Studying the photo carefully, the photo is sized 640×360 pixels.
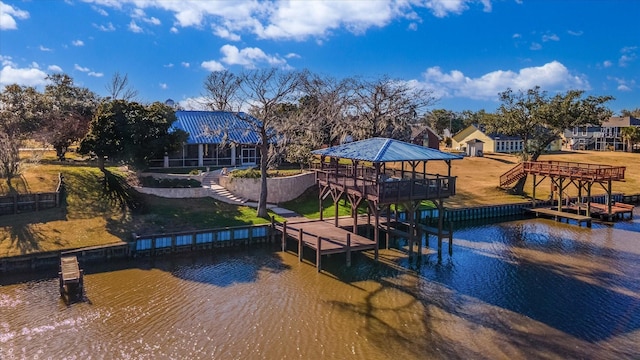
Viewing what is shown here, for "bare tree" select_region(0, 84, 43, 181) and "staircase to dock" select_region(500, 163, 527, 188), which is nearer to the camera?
"bare tree" select_region(0, 84, 43, 181)

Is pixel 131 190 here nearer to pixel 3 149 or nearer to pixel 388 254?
pixel 3 149

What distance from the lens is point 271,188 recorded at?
124 ft

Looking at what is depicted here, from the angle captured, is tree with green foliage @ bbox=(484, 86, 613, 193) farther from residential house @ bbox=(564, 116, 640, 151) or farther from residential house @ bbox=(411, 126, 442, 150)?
residential house @ bbox=(564, 116, 640, 151)

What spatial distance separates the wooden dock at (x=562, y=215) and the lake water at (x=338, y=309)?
7.74 m

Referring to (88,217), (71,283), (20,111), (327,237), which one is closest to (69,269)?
(71,283)

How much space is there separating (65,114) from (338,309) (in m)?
36.0

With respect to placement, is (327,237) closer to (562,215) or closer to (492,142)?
(562,215)

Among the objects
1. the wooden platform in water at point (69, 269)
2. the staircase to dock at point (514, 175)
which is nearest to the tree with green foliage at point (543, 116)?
the staircase to dock at point (514, 175)

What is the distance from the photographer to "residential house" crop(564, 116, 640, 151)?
9019 cm

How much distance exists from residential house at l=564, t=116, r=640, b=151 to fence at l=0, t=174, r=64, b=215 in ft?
291

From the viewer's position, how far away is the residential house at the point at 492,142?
270ft

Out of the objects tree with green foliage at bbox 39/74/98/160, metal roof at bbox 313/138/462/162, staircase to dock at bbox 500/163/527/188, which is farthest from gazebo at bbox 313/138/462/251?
tree with green foliage at bbox 39/74/98/160

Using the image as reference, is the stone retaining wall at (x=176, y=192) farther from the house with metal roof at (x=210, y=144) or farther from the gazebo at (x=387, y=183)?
the gazebo at (x=387, y=183)

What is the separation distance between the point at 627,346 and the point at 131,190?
1222 inches
